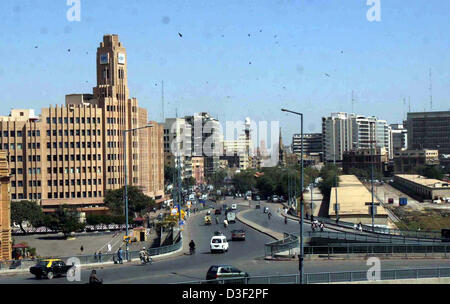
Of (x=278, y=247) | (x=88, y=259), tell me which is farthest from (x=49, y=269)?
(x=278, y=247)

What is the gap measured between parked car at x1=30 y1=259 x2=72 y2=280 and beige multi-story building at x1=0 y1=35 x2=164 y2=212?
262ft

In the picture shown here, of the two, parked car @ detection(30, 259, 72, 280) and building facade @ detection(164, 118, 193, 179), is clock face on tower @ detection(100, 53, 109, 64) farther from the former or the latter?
parked car @ detection(30, 259, 72, 280)

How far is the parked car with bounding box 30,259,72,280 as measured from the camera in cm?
3062

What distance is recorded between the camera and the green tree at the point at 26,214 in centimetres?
8444

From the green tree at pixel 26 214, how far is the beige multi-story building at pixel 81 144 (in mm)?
21886

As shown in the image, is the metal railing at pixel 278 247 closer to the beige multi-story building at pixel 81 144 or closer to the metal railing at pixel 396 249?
the metal railing at pixel 396 249

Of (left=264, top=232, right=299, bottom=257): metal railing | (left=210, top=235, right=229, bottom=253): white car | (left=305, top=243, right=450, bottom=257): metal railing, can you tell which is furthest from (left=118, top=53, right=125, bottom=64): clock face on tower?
(left=305, top=243, right=450, bottom=257): metal railing

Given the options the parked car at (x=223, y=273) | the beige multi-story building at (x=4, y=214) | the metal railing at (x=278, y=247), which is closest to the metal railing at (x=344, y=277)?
the parked car at (x=223, y=273)

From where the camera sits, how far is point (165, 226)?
67.4 metres

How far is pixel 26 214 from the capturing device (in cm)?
8488

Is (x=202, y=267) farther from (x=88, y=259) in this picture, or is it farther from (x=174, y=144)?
(x=174, y=144)
